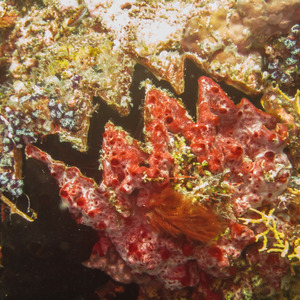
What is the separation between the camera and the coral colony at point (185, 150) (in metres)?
2.73

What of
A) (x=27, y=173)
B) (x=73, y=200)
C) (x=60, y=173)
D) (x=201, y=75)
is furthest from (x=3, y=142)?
(x=201, y=75)

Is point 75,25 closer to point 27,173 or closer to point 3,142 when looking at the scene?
point 3,142

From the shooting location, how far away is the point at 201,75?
10.5ft

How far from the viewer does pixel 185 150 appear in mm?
2822

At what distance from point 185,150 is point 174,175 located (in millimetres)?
331

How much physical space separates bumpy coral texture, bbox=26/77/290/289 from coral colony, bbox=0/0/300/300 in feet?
0.04

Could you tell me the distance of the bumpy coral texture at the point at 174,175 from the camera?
8.96ft

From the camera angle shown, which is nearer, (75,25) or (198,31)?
(198,31)

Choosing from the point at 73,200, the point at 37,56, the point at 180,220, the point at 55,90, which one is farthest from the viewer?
the point at 37,56

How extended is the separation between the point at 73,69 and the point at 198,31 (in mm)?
1883

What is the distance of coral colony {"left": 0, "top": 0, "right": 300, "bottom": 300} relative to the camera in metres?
2.73

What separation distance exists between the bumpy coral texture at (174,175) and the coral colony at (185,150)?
14 millimetres

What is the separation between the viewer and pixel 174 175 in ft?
9.11

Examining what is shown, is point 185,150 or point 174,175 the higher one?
point 185,150
